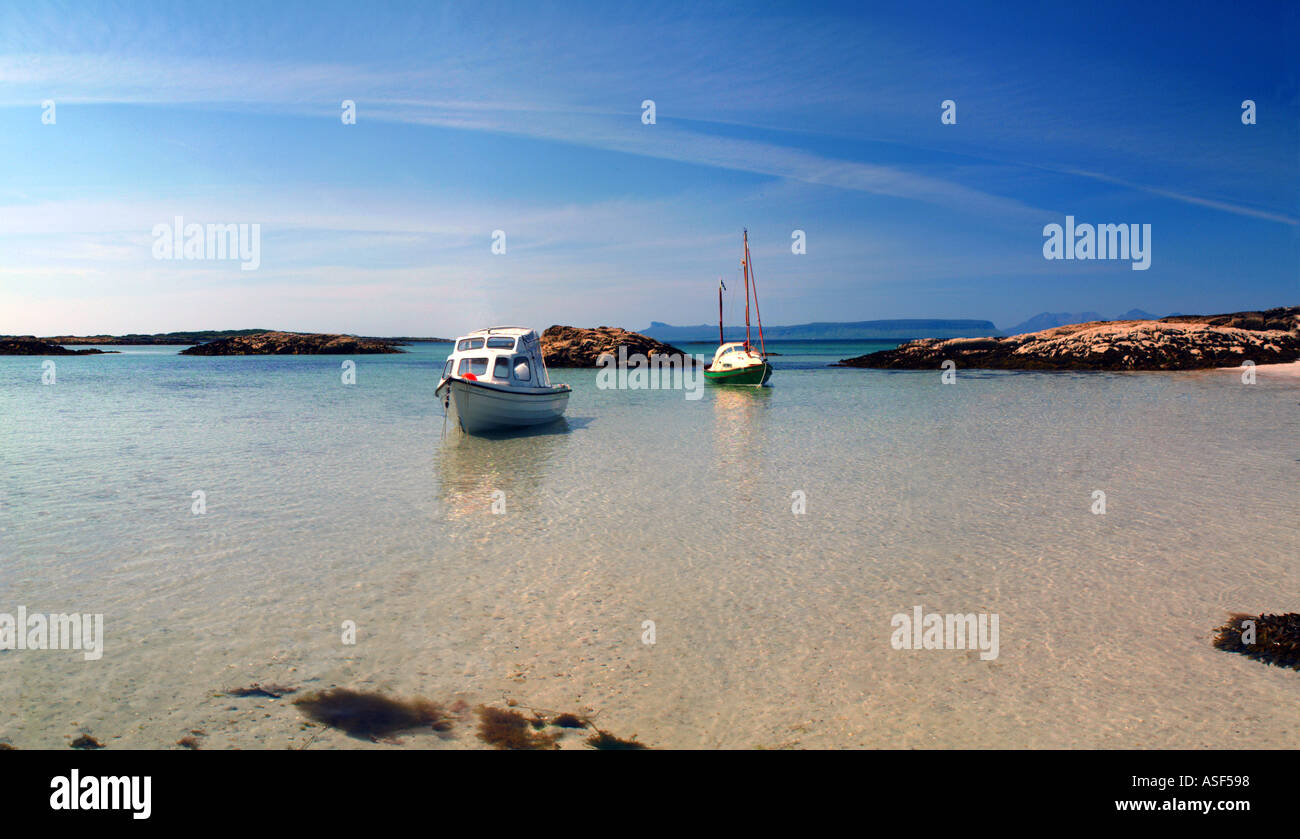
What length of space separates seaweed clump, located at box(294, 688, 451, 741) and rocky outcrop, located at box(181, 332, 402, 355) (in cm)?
13767

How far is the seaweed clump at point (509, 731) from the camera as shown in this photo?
5402mm

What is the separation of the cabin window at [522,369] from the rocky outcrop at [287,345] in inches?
4753

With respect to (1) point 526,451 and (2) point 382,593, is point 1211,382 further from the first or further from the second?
(2) point 382,593

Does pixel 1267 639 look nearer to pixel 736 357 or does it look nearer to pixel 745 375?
pixel 745 375

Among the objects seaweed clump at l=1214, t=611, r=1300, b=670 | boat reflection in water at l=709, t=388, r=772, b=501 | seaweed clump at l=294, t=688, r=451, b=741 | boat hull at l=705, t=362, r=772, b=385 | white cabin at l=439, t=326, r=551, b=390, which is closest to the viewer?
seaweed clump at l=294, t=688, r=451, b=741

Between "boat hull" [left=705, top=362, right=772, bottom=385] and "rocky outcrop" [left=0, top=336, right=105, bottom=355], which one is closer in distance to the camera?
"boat hull" [left=705, top=362, right=772, bottom=385]

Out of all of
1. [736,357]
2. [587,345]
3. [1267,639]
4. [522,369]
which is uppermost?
[587,345]

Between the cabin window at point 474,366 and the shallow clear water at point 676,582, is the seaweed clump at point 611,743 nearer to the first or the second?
the shallow clear water at point 676,582

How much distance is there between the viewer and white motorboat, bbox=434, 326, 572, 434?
74.8 feet

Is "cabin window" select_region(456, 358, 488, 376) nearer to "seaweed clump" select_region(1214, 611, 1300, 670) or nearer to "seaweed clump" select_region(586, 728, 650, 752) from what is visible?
"seaweed clump" select_region(586, 728, 650, 752)

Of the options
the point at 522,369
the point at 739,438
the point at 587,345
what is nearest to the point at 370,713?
the point at 739,438

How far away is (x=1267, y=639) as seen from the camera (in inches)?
271

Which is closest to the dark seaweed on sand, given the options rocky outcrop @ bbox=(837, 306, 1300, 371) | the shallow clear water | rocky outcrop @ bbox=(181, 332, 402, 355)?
the shallow clear water

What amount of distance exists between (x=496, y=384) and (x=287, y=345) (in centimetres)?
12828
